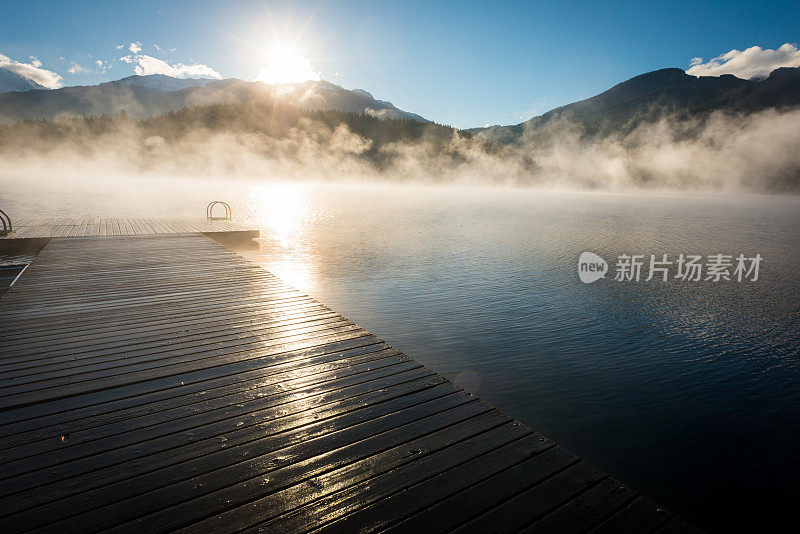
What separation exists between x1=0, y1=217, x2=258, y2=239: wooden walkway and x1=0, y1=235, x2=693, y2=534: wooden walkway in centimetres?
1050

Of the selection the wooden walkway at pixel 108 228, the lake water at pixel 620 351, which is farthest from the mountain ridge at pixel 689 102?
the wooden walkway at pixel 108 228

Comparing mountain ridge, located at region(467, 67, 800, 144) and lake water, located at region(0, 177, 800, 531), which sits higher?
mountain ridge, located at region(467, 67, 800, 144)

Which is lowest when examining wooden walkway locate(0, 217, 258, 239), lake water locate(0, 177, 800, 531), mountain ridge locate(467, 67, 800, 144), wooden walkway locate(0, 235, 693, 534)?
lake water locate(0, 177, 800, 531)

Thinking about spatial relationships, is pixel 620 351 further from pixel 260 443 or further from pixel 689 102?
pixel 689 102

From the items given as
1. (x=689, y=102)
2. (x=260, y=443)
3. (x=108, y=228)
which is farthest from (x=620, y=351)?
(x=689, y=102)

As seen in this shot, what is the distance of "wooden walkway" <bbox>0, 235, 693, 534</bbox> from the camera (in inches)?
102

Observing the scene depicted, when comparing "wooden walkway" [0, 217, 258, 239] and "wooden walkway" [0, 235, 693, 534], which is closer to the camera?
"wooden walkway" [0, 235, 693, 534]

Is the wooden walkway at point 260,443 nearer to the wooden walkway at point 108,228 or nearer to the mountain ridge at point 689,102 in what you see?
the wooden walkway at point 108,228

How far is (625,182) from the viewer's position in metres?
119

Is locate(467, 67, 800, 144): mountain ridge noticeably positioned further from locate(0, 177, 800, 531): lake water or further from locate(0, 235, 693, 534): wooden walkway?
locate(0, 235, 693, 534): wooden walkway

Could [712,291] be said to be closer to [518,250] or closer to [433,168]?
[518,250]

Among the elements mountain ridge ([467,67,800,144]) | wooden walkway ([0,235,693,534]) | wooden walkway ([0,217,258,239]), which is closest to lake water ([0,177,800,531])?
wooden walkway ([0,217,258,239])

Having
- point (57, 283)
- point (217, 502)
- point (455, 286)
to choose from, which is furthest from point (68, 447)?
point (455, 286)

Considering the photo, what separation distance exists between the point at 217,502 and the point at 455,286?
37.5 ft
